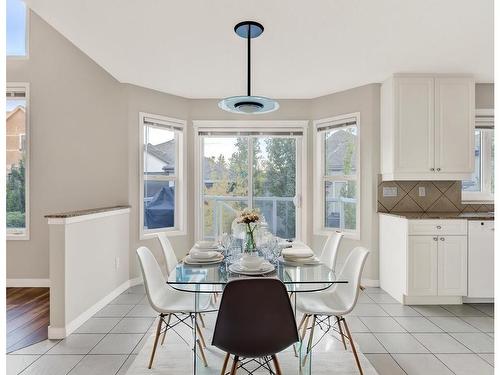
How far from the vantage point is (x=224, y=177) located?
4.58m

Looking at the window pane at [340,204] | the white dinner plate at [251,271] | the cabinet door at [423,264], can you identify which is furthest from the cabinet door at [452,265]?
the white dinner plate at [251,271]

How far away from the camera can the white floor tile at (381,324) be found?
2.74 m

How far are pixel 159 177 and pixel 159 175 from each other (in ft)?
0.10

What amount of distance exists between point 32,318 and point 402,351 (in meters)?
3.33

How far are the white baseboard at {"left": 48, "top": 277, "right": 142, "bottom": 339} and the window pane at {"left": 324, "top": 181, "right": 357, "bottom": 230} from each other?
2817 mm

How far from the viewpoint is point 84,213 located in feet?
9.30

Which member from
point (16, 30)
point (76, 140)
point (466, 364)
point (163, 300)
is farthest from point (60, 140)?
point (466, 364)

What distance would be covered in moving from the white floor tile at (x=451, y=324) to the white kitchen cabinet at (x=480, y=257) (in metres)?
0.54

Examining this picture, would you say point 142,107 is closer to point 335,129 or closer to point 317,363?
point 335,129

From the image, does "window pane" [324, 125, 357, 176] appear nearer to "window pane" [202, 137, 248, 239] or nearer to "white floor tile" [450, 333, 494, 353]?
"window pane" [202, 137, 248, 239]

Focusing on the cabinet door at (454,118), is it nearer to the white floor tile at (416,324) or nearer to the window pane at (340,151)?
the window pane at (340,151)

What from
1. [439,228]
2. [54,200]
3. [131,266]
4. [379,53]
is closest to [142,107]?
[54,200]

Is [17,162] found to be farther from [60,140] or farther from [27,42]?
[27,42]

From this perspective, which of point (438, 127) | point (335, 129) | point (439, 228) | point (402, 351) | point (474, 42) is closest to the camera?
point (402, 351)
